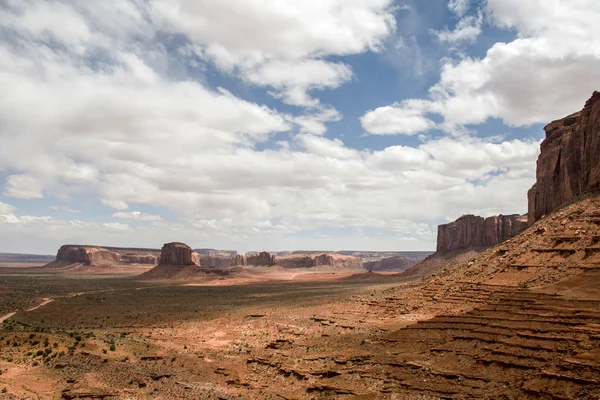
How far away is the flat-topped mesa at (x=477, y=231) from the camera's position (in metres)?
114

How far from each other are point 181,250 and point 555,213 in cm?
13293

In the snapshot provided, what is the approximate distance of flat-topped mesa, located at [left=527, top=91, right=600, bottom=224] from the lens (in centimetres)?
4647

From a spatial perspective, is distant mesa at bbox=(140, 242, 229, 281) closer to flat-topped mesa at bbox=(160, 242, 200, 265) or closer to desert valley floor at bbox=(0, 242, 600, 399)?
flat-topped mesa at bbox=(160, 242, 200, 265)

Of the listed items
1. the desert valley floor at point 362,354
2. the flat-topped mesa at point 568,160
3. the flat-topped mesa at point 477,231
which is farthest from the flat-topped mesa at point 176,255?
the flat-topped mesa at point 568,160

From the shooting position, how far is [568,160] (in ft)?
173

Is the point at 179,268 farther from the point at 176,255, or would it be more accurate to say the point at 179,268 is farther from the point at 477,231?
the point at 477,231

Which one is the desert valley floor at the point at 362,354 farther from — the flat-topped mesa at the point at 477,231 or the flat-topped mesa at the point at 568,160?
the flat-topped mesa at the point at 477,231

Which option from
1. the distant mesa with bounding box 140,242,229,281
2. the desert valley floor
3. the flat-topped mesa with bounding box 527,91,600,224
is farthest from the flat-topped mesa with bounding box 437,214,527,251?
the desert valley floor

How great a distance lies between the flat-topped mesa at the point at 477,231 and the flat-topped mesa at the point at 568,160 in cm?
4793

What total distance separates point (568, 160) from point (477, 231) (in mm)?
74482

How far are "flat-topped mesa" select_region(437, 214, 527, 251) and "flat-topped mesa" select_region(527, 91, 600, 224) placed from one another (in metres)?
47.9

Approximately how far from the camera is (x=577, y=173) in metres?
51.8

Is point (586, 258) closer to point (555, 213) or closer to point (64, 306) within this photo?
point (555, 213)

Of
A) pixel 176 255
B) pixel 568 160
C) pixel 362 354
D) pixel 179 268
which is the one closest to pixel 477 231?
pixel 568 160
